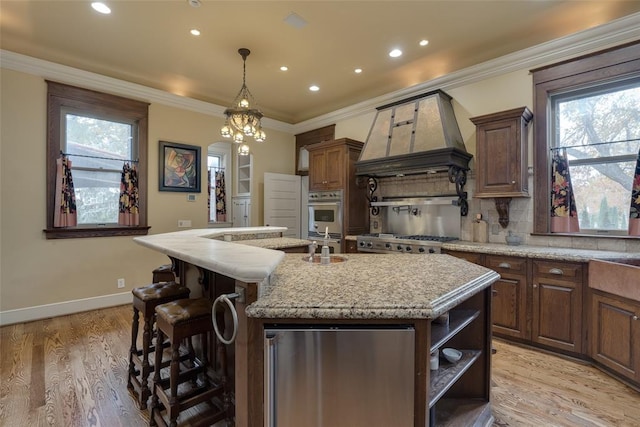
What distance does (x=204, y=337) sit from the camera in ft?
7.14

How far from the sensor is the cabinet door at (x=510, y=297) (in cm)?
279

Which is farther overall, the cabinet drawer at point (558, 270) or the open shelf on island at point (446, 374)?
the cabinet drawer at point (558, 270)

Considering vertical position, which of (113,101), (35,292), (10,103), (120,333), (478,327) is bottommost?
(120,333)

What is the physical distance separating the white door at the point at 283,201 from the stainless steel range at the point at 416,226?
191cm

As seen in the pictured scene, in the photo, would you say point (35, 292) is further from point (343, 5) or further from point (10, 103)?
point (343, 5)

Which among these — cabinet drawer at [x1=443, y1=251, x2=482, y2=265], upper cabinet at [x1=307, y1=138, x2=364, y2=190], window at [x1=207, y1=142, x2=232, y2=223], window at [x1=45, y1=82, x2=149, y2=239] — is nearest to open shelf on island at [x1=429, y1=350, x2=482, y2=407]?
cabinet drawer at [x1=443, y1=251, x2=482, y2=265]

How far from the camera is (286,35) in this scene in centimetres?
318

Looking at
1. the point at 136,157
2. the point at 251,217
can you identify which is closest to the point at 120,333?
the point at 136,157

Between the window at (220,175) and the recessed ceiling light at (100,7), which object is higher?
the recessed ceiling light at (100,7)

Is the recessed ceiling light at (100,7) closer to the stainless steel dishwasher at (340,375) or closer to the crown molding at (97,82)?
the crown molding at (97,82)

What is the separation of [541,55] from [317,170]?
327 centimetres

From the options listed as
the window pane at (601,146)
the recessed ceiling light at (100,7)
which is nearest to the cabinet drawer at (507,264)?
the window pane at (601,146)

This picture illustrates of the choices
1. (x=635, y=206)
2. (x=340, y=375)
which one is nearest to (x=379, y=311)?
(x=340, y=375)

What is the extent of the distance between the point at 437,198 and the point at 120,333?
4.12 m
